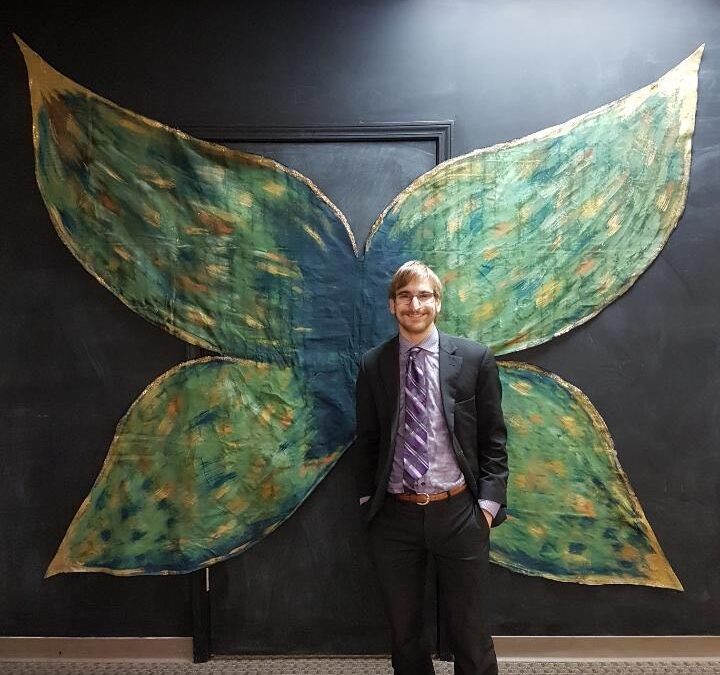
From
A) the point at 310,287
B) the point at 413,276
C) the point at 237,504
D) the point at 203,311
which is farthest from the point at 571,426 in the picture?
the point at 203,311

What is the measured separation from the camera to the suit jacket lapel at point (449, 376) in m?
1.86

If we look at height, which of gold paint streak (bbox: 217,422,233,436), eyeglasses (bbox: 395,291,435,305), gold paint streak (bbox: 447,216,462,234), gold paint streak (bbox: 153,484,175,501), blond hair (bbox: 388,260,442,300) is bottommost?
gold paint streak (bbox: 153,484,175,501)

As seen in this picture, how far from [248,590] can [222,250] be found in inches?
48.2

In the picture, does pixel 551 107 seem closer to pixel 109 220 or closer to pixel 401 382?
pixel 401 382

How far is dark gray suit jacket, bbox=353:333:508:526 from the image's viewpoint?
1.87 metres

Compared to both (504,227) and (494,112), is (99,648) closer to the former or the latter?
(504,227)

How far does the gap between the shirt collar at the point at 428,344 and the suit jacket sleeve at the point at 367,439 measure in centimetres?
14

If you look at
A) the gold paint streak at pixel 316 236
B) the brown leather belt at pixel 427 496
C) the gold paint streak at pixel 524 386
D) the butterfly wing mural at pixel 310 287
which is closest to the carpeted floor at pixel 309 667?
the butterfly wing mural at pixel 310 287

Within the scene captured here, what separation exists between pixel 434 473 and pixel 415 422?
15 cm

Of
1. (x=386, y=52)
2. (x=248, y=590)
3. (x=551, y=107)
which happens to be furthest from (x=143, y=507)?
(x=551, y=107)

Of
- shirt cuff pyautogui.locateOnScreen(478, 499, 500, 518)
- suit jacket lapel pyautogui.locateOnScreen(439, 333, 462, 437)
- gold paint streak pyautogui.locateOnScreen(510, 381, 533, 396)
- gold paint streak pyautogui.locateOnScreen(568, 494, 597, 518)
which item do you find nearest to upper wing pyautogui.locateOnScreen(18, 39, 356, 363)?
suit jacket lapel pyautogui.locateOnScreen(439, 333, 462, 437)

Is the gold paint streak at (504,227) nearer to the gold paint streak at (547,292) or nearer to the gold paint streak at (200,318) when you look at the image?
the gold paint streak at (547,292)

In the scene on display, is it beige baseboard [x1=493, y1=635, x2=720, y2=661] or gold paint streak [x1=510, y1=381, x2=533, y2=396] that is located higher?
gold paint streak [x1=510, y1=381, x2=533, y2=396]

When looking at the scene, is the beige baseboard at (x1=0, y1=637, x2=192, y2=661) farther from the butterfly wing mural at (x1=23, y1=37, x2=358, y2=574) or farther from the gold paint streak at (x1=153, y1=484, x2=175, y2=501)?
the gold paint streak at (x1=153, y1=484, x2=175, y2=501)
